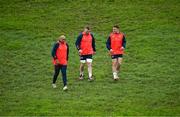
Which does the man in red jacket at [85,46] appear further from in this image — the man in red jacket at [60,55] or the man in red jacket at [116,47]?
the man in red jacket at [60,55]

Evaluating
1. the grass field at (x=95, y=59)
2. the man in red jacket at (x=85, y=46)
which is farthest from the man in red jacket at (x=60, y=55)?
the man in red jacket at (x=85, y=46)

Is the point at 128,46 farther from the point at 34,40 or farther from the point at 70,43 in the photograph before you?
the point at 34,40

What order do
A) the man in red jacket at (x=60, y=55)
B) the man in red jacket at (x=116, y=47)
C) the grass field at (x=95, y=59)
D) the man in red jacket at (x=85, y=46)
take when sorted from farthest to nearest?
1. the man in red jacket at (x=85, y=46)
2. the man in red jacket at (x=116, y=47)
3. the man in red jacket at (x=60, y=55)
4. the grass field at (x=95, y=59)

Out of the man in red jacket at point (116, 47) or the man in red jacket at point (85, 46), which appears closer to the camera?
the man in red jacket at point (116, 47)

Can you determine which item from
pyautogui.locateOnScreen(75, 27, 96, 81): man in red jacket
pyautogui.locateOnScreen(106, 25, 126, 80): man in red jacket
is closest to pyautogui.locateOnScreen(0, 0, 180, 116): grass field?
pyautogui.locateOnScreen(106, 25, 126, 80): man in red jacket

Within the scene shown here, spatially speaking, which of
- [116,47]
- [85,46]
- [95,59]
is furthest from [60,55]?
[95,59]

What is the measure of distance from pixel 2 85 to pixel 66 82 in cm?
319

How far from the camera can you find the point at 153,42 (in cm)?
3291

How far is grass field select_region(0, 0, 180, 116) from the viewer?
21.2m

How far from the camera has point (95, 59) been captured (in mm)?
29750

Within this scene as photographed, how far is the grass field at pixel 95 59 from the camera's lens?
21.2m

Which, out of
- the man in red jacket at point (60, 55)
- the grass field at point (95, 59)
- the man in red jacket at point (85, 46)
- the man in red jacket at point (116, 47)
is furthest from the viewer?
the man in red jacket at point (85, 46)

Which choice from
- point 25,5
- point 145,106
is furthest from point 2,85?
point 25,5

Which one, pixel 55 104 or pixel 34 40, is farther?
pixel 34 40
